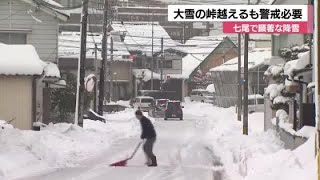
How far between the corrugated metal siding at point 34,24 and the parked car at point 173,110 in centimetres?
1628

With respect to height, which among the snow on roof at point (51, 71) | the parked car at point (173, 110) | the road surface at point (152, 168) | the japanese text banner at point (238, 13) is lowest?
the road surface at point (152, 168)

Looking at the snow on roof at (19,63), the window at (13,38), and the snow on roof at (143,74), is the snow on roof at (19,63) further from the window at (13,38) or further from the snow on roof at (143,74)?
the snow on roof at (143,74)

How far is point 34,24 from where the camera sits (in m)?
28.9

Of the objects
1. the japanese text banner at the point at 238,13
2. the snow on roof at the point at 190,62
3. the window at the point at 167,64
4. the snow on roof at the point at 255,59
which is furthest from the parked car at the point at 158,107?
the japanese text banner at the point at 238,13

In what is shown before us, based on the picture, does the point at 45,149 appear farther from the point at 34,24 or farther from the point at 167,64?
the point at 167,64

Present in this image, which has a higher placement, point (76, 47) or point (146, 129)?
point (76, 47)

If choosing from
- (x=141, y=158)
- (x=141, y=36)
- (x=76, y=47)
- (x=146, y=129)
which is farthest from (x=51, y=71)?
(x=141, y=36)

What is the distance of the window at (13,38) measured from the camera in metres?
28.8

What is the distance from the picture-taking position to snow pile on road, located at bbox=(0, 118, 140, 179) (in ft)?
46.8

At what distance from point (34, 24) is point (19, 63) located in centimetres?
688

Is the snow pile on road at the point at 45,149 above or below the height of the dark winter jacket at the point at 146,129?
below

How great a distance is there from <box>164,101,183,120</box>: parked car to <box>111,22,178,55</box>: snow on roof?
31365 mm

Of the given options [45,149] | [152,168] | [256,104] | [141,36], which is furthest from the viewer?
[141,36]

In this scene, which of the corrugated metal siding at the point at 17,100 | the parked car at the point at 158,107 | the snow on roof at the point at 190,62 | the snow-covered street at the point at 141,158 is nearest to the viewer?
A: the snow-covered street at the point at 141,158
